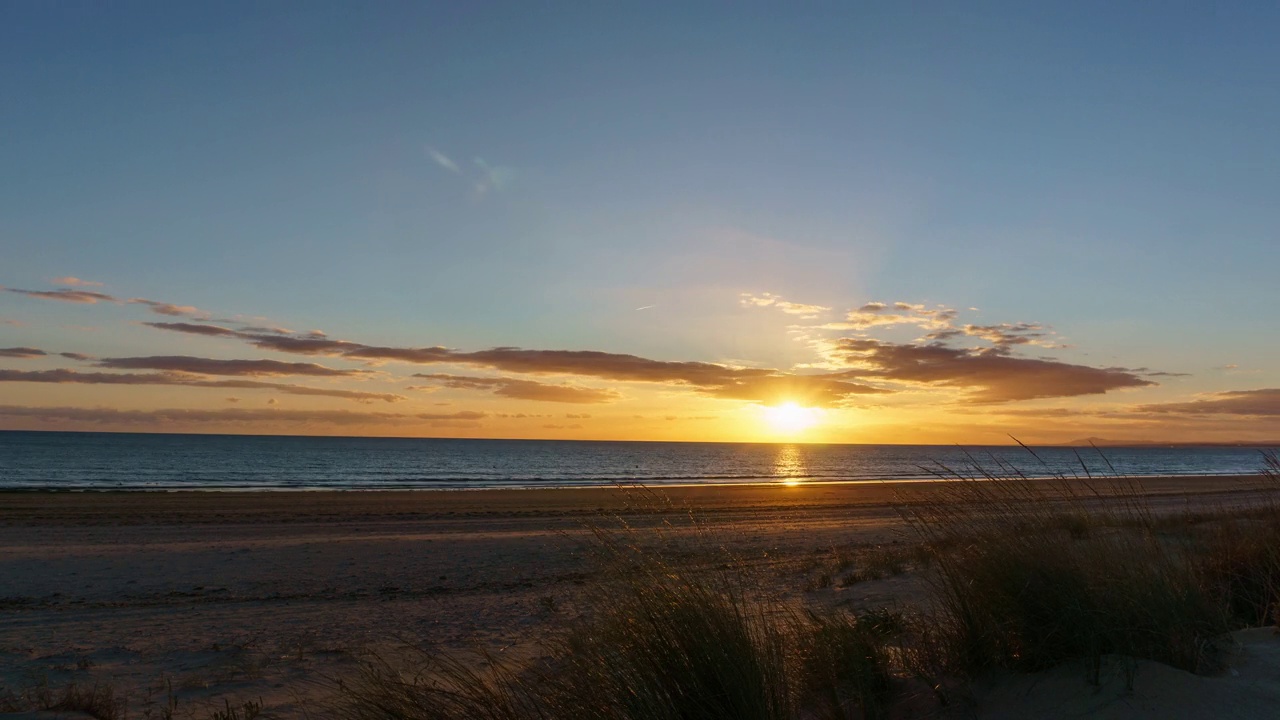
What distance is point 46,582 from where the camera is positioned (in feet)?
40.4

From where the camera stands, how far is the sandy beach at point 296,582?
23.2 ft

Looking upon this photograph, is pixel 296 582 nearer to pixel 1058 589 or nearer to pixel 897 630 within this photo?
pixel 897 630

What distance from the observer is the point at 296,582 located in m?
12.6

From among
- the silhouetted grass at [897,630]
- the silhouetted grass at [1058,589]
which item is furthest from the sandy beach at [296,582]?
the silhouetted grass at [1058,589]

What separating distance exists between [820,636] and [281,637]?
6.50 meters

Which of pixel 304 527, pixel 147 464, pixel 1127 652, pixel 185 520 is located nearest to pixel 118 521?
pixel 185 520

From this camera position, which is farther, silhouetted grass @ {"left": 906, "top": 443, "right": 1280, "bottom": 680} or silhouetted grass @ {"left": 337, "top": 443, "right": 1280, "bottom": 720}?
silhouetted grass @ {"left": 906, "top": 443, "right": 1280, "bottom": 680}

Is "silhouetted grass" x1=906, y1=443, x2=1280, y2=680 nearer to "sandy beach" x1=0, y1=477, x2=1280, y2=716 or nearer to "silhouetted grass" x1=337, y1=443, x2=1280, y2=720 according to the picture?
"silhouetted grass" x1=337, y1=443, x2=1280, y2=720

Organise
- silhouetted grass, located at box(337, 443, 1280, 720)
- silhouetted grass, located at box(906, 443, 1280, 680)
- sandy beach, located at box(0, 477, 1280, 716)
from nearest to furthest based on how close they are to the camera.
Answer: silhouetted grass, located at box(337, 443, 1280, 720), silhouetted grass, located at box(906, 443, 1280, 680), sandy beach, located at box(0, 477, 1280, 716)

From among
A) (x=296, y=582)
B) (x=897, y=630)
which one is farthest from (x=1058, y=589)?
(x=296, y=582)

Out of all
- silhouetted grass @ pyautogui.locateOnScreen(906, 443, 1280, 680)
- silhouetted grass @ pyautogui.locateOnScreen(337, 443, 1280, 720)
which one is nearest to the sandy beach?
silhouetted grass @ pyautogui.locateOnScreen(337, 443, 1280, 720)

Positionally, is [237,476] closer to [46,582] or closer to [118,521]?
[118,521]

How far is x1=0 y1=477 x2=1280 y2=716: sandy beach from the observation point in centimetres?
706

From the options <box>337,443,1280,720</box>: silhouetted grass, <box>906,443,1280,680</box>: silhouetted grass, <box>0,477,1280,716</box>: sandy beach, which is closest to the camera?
<box>337,443,1280,720</box>: silhouetted grass
